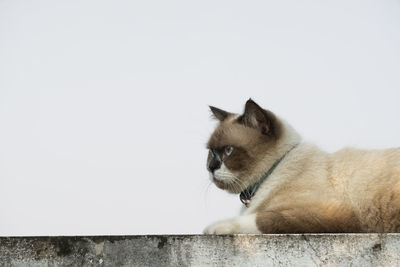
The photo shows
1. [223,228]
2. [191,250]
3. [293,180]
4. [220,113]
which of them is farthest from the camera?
[220,113]

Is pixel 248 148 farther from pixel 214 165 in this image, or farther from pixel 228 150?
pixel 214 165

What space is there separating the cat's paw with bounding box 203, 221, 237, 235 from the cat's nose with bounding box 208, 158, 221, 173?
2.23ft

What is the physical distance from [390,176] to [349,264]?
0.92 metres

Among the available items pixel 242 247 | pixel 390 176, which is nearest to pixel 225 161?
pixel 390 176

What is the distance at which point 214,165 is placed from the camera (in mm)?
3213

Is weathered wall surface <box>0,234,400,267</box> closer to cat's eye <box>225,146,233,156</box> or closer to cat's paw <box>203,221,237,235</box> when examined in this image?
cat's paw <box>203,221,237,235</box>

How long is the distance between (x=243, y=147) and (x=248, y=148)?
34mm

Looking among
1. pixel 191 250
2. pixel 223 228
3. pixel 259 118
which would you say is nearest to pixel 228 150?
pixel 259 118

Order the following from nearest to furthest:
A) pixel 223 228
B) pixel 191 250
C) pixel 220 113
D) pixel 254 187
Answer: pixel 191 250 → pixel 223 228 → pixel 254 187 → pixel 220 113

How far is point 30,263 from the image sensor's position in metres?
1.88

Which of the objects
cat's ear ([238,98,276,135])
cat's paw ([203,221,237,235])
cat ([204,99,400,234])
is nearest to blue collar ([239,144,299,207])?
cat ([204,99,400,234])

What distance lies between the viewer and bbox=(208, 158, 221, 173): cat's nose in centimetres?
320

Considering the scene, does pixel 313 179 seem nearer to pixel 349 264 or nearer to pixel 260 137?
pixel 260 137

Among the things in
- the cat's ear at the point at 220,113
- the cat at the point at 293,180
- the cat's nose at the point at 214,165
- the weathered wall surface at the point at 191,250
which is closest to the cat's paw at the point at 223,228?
the cat at the point at 293,180
